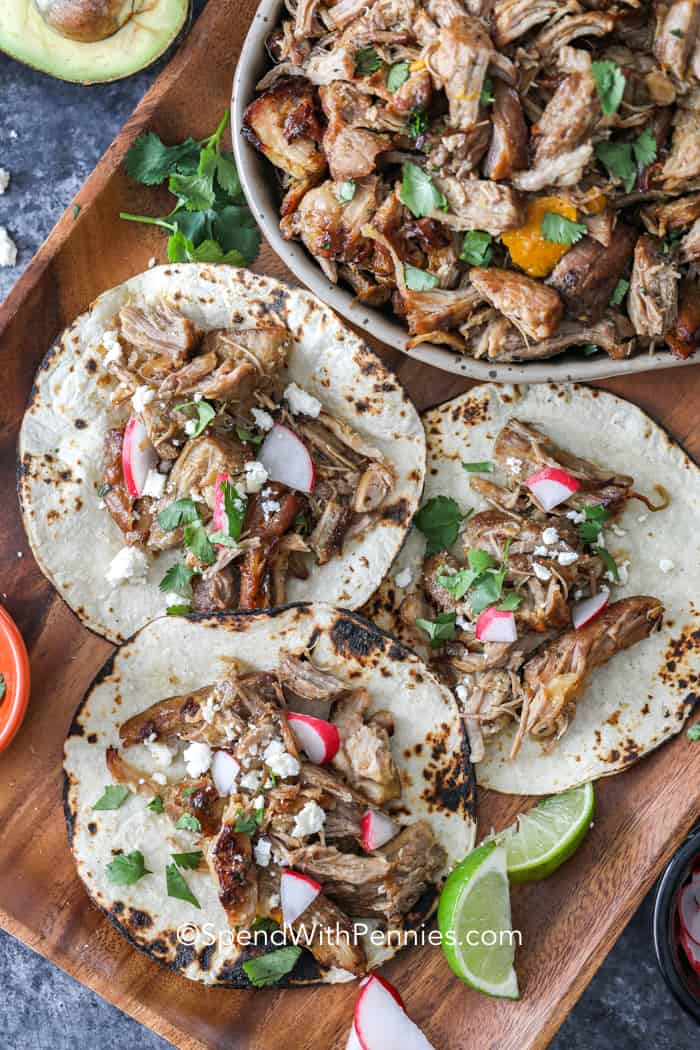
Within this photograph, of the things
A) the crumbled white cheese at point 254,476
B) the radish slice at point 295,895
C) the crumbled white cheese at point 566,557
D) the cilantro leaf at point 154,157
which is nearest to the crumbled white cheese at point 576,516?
the crumbled white cheese at point 566,557

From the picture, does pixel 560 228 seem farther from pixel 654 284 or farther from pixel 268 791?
pixel 268 791

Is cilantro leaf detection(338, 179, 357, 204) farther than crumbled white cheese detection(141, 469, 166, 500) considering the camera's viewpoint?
No

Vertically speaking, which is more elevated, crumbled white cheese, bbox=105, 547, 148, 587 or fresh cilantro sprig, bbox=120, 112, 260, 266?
fresh cilantro sprig, bbox=120, 112, 260, 266

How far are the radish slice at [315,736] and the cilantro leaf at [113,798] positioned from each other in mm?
663

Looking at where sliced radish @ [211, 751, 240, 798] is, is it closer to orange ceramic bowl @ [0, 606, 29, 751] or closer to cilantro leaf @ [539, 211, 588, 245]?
orange ceramic bowl @ [0, 606, 29, 751]

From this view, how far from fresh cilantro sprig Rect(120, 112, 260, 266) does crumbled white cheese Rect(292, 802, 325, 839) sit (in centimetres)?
201

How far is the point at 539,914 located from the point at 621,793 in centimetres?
54

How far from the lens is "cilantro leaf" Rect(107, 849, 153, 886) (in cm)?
361

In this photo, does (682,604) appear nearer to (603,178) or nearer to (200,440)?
(603,178)

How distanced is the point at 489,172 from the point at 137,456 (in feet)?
5.10

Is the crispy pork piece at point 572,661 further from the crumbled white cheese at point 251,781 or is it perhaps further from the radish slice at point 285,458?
the radish slice at point 285,458

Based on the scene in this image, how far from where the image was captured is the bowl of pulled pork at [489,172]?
2.90 metres

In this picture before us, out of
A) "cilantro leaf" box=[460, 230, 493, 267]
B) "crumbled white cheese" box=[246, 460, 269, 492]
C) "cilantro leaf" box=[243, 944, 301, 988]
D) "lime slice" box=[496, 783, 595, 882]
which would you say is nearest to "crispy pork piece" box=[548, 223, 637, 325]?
"cilantro leaf" box=[460, 230, 493, 267]

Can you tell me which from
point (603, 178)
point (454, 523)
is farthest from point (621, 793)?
point (603, 178)
